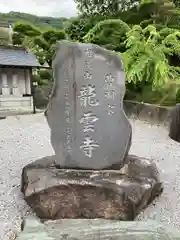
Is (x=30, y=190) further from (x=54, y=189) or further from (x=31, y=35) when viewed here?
(x=31, y=35)

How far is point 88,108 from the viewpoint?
10.9 feet

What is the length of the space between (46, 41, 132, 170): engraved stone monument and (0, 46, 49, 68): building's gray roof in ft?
16.9

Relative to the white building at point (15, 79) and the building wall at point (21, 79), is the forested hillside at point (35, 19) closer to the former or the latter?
the white building at point (15, 79)

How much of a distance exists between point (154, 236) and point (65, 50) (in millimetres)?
1844

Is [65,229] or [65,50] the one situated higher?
[65,50]

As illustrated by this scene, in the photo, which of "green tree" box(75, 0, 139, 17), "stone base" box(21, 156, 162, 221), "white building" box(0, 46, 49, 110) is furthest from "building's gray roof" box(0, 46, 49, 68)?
"stone base" box(21, 156, 162, 221)

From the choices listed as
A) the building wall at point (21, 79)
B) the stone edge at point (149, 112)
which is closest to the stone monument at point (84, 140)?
the stone edge at point (149, 112)

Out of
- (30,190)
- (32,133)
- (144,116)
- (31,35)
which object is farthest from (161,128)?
(31,35)

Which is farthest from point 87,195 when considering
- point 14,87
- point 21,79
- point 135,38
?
point 21,79

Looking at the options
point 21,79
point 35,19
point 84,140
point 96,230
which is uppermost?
point 35,19

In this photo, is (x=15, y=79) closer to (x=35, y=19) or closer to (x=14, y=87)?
(x=14, y=87)

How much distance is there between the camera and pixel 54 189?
10.1 feet

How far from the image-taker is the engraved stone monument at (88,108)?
3285 mm

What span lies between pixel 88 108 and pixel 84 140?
12.5 inches
